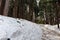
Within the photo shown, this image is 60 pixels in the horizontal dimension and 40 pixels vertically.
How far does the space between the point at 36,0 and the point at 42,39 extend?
1275 centimetres

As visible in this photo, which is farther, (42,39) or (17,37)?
(42,39)

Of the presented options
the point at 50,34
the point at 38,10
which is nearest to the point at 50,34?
the point at 50,34

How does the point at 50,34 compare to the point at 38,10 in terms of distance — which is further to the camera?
the point at 38,10

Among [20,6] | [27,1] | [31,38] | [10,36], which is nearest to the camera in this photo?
[10,36]

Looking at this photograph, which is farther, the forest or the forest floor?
the forest

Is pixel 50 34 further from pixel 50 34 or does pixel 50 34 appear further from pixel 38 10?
pixel 38 10

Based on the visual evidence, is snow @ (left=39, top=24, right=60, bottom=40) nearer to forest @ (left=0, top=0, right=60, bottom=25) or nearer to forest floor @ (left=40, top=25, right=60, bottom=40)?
forest floor @ (left=40, top=25, right=60, bottom=40)

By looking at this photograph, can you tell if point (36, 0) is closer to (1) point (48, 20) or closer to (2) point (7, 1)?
(1) point (48, 20)

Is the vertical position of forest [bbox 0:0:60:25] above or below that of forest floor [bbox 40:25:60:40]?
above

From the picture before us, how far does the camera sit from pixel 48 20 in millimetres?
18531

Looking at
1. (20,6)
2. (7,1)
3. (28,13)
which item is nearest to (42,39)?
(7,1)

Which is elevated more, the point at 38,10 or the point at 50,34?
the point at 38,10

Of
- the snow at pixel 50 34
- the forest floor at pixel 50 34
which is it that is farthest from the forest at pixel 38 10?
the forest floor at pixel 50 34

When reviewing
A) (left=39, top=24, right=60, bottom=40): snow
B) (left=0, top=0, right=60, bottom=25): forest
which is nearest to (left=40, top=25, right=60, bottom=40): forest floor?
(left=39, top=24, right=60, bottom=40): snow
